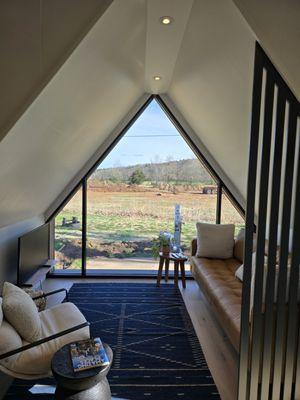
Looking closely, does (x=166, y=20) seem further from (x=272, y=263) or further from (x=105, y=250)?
(x=105, y=250)

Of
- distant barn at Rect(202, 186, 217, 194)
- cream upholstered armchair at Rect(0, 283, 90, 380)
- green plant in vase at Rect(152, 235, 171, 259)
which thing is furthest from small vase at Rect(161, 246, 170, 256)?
cream upholstered armchair at Rect(0, 283, 90, 380)

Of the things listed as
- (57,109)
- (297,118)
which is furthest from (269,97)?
(57,109)

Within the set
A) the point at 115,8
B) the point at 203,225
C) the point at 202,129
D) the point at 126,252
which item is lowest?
the point at 126,252

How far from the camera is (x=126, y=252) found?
514 centimetres

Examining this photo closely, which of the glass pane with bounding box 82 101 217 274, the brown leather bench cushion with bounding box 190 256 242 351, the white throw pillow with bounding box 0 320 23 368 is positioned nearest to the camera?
the white throw pillow with bounding box 0 320 23 368

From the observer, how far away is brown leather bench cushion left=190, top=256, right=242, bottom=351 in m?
2.52

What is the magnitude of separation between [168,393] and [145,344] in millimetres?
696

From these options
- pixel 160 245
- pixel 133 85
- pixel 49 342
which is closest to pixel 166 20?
pixel 133 85

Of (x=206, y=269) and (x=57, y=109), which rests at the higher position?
(x=57, y=109)

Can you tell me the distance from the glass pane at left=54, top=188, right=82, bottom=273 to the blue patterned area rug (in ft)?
2.05

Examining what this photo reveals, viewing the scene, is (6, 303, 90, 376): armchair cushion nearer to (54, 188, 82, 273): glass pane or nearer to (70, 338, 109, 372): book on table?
(70, 338, 109, 372): book on table

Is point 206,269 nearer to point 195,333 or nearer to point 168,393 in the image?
point 195,333

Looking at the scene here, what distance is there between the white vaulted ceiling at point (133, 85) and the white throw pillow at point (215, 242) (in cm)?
89

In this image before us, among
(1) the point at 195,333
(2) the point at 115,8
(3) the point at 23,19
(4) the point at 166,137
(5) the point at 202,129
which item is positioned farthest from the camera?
(4) the point at 166,137
